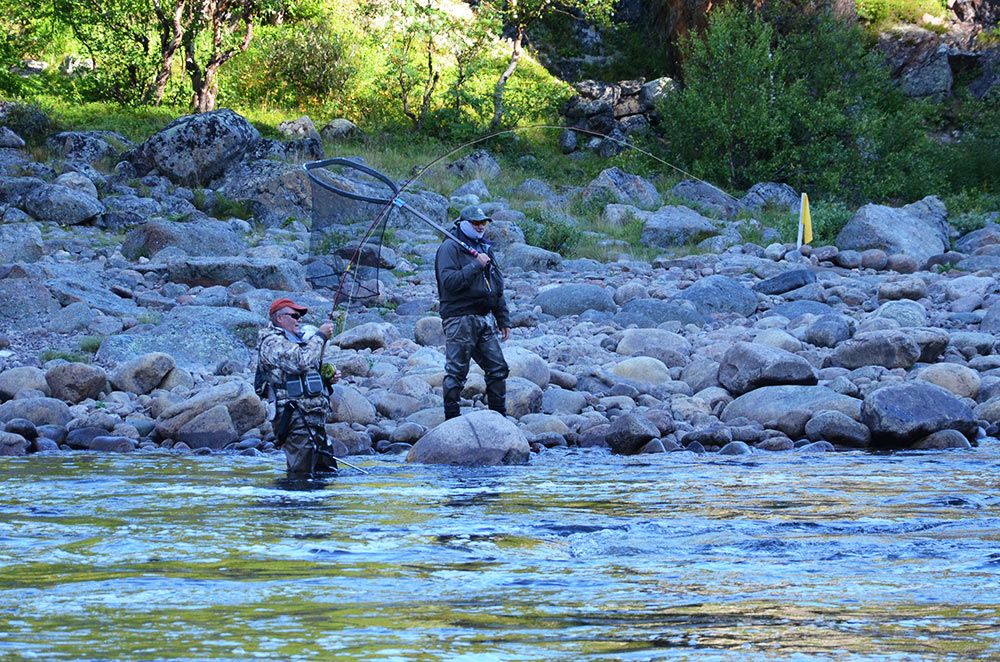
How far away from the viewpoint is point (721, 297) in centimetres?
1555

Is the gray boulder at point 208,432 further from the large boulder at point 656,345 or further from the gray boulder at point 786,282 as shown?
the gray boulder at point 786,282

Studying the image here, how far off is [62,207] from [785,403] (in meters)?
13.5

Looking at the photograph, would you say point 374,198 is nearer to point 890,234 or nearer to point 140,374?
point 140,374

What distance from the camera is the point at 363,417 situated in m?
10.6

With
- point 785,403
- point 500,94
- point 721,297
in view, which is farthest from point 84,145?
point 785,403

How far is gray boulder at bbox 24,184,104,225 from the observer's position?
20.1m

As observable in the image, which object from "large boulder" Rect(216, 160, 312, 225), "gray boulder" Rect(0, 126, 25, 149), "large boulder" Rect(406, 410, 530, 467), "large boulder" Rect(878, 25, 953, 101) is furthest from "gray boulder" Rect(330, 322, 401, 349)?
"large boulder" Rect(878, 25, 953, 101)

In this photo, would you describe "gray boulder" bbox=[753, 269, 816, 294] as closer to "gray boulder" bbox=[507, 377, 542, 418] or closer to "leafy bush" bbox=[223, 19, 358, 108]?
"gray boulder" bbox=[507, 377, 542, 418]

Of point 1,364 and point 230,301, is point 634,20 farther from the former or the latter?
point 1,364

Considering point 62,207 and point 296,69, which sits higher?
point 296,69

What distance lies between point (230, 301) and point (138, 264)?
2678 millimetres

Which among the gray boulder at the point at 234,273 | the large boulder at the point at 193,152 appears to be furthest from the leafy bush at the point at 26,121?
the gray boulder at the point at 234,273

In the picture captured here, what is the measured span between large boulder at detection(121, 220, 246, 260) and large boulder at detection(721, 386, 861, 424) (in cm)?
989

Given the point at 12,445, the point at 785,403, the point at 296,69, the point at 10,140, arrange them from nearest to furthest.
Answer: the point at 12,445 → the point at 785,403 → the point at 10,140 → the point at 296,69
